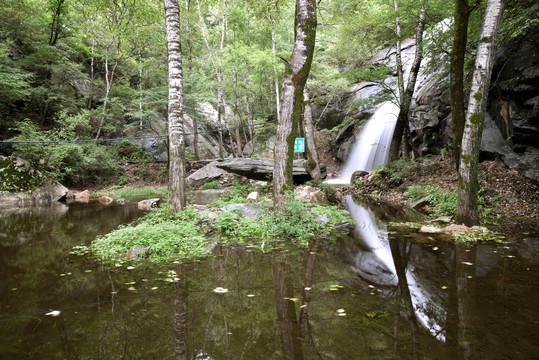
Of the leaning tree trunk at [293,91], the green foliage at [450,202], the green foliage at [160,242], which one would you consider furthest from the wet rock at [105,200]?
the green foliage at [450,202]

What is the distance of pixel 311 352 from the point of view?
72.9 inches

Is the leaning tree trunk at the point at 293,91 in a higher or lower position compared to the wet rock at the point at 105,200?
higher

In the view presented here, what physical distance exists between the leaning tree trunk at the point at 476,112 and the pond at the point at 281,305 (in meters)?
1.23

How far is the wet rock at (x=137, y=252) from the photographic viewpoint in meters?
3.98

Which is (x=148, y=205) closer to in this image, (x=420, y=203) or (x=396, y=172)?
(x=420, y=203)

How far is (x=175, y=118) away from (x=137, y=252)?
2897mm

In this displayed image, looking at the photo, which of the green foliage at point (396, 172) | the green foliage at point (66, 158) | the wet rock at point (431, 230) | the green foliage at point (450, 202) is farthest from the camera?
the green foliage at point (66, 158)

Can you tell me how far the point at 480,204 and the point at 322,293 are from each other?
616cm

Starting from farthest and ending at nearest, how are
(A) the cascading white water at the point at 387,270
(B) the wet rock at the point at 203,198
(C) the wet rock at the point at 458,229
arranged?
1. (B) the wet rock at the point at 203,198
2. (C) the wet rock at the point at 458,229
3. (A) the cascading white water at the point at 387,270

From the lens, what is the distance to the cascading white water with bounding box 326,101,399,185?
15.5m

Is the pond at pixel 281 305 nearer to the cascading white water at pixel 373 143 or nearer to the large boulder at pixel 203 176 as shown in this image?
the large boulder at pixel 203 176

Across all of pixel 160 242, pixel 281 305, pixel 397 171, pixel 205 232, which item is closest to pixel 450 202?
pixel 397 171

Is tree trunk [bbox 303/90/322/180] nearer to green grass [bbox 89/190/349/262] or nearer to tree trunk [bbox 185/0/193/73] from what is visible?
green grass [bbox 89/190/349/262]

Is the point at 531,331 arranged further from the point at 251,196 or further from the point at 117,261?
the point at 251,196
